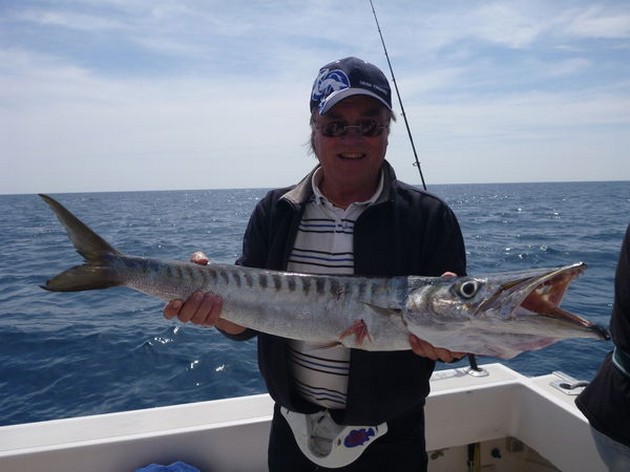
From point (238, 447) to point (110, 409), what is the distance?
13.5 feet

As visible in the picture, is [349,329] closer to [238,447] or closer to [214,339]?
[238,447]

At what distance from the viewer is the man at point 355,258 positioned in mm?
2568

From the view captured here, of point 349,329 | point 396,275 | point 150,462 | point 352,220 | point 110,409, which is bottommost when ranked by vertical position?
point 110,409

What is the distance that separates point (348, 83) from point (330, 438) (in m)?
1.80

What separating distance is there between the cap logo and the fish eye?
117 centimetres

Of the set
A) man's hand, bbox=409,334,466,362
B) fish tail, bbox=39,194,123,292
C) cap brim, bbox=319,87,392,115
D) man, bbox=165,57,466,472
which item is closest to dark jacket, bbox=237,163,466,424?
man, bbox=165,57,466,472

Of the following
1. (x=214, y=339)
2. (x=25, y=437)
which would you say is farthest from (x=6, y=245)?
(x=25, y=437)

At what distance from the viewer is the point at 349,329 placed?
2.65m

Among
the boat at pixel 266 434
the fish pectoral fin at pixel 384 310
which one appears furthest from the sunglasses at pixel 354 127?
the boat at pixel 266 434

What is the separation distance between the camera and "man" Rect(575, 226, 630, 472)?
7.51ft

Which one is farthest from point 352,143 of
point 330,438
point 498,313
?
point 330,438

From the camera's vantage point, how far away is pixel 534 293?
2.37 metres

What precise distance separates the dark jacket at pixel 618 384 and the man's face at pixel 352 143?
4.11 feet

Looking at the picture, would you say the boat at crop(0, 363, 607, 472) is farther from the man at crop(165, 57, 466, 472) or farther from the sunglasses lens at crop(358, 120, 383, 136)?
the sunglasses lens at crop(358, 120, 383, 136)
